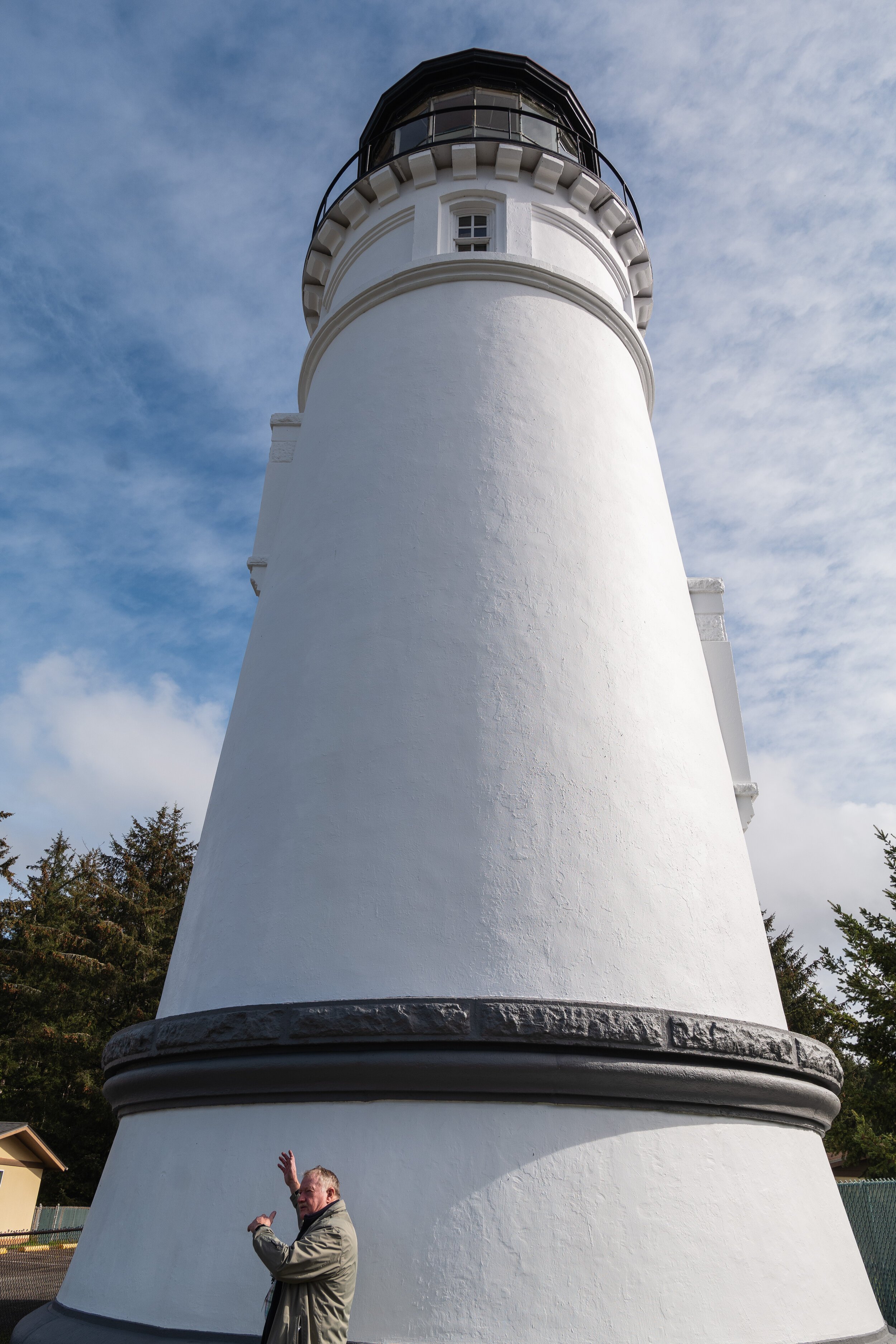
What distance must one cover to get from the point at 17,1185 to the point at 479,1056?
25443 millimetres

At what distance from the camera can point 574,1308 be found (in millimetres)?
3938

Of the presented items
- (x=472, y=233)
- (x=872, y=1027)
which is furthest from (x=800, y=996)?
(x=472, y=233)

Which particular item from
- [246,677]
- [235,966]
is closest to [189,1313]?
[235,966]

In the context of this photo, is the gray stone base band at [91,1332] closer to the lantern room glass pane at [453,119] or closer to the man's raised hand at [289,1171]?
the man's raised hand at [289,1171]

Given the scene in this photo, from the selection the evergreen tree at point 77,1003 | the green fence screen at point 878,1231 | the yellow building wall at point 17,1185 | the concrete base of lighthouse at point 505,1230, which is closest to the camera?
the concrete base of lighthouse at point 505,1230

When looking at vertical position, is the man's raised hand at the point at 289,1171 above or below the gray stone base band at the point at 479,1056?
below

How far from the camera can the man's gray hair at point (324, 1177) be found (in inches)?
153

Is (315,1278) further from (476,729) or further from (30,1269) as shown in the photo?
(30,1269)

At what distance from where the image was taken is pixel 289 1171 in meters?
3.86

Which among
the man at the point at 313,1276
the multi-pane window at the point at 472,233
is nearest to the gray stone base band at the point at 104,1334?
the man at the point at 313,1276

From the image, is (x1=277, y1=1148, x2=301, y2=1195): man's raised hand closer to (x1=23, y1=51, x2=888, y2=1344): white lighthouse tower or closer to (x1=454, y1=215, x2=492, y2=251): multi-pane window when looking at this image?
(x1=23, y1=51, x2=888, y2=1344): white lighthouse tower

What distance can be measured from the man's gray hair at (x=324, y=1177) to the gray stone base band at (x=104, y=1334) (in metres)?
0.93

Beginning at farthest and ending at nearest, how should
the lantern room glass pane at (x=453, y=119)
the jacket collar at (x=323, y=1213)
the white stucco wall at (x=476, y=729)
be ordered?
the lantern room glass pane at (x=453, y=119), the white stucco wall at (x=476, y=729), the jacket collar at (x=323, y=1213)

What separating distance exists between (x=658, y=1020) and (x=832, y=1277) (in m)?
1.65
